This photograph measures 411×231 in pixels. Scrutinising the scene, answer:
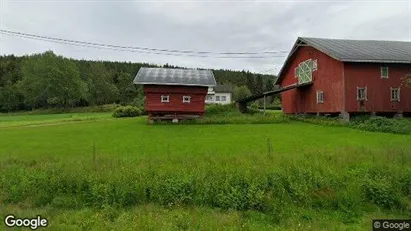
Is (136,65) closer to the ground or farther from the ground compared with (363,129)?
farther from the ground

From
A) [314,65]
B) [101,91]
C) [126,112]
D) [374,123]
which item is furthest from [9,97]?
[374,123]

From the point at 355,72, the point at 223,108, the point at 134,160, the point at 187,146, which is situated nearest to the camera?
the point at 134,160

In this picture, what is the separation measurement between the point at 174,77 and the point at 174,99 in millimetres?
2700

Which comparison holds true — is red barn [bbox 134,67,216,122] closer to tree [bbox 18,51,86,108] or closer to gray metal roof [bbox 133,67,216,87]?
gray metal roof [bbox 133,67,216,87]

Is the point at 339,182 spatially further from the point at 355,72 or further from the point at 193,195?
the point at 355,72

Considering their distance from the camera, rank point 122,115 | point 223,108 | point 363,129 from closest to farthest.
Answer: point 363,129, point 223,108, point 122,115


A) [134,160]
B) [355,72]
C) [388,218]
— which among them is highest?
[355,72]

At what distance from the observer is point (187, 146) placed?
18.2m

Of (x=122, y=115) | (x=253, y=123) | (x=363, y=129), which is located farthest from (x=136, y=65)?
(x=363, y=129)

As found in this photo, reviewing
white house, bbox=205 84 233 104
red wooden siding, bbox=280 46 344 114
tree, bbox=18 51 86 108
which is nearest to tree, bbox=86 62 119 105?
tree, bbox=18 51 86 108

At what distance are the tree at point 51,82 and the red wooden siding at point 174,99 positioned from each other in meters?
52.8

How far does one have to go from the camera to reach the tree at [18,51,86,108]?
269ft

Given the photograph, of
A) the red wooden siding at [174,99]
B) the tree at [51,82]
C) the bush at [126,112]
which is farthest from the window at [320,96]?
the tree at [51,82]

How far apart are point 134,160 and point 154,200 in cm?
311
